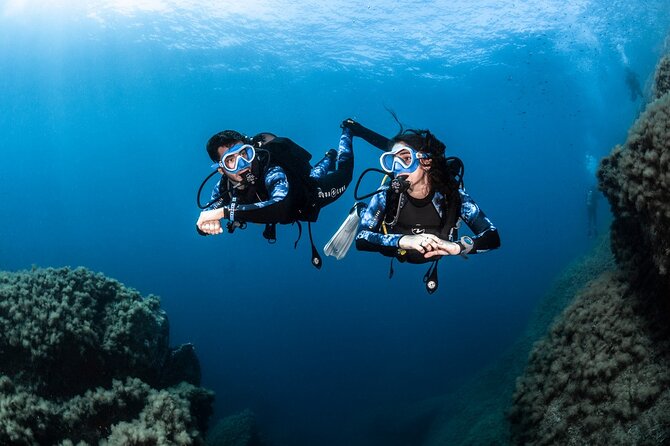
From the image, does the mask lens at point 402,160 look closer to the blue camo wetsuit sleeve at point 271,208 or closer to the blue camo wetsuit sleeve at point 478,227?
the blue camo wetsuit sleeve at point 478,227

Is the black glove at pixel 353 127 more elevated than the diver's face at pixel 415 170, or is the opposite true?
the black glove at pixel 353 127

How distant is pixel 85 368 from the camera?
6.50 metres

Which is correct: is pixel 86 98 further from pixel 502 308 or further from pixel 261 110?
pixel 502 308

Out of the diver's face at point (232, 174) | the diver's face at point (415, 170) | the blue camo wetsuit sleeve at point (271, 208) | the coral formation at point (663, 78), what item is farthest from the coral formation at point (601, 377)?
the diver's face at point (232, 174)

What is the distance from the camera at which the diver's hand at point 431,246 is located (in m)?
3.67

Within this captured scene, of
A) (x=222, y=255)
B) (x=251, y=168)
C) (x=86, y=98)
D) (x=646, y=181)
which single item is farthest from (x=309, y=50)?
(x=222, y=255)

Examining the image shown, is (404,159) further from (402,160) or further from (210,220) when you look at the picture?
(210,220)

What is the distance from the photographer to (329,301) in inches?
2359

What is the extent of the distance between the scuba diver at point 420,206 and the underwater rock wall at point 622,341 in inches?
56.8

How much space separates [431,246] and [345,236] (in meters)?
2.47

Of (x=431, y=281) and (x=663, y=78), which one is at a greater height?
(x=663, y=78)

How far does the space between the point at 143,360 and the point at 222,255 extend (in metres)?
75.7

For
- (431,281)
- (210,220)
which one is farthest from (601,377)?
(210,220)

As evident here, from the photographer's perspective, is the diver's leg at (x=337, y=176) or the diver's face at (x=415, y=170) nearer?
the diver's face at (x=415, y=170)
